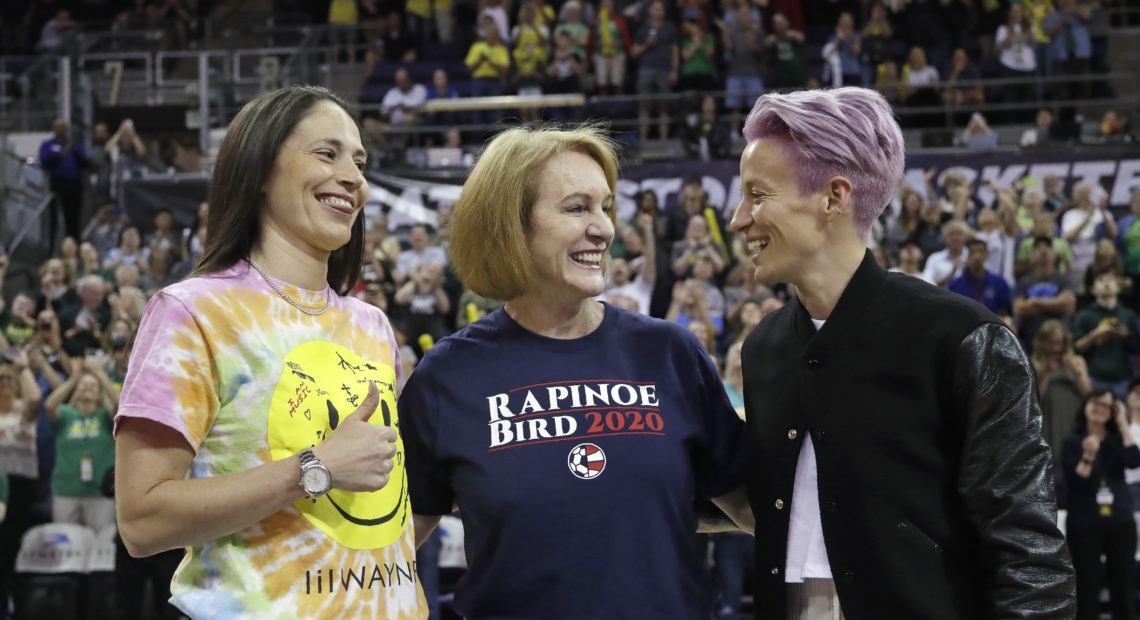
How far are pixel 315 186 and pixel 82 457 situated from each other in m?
6.97

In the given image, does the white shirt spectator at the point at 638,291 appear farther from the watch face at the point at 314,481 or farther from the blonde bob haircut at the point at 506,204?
the watch face at the point at 314,481

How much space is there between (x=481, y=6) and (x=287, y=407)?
14337 millimetres

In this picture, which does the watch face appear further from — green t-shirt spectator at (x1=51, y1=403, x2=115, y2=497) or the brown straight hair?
green t-shirt spectator at (x1=51, y1=403, x2=115, y2=497)

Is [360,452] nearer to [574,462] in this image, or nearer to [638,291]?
[574,462]

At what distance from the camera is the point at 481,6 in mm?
16234

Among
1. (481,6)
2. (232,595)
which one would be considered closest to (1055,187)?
(481,6)

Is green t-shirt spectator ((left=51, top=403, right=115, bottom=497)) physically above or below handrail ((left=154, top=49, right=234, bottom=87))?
below

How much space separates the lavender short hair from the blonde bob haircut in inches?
19.6

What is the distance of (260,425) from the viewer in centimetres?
245

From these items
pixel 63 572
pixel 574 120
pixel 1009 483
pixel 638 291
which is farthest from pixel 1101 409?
pixel 574 120

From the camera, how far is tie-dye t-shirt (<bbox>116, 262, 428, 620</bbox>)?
94.5 inches

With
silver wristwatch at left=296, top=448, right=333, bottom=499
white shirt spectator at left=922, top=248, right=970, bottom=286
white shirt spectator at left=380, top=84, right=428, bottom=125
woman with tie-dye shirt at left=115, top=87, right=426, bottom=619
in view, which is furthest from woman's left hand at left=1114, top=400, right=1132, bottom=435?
white shirt spectator at left=380, top=84, right=428, bottom=125

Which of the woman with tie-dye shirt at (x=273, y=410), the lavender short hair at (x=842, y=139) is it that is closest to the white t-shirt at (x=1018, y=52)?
the lavender short hair at (x=842, y=139)

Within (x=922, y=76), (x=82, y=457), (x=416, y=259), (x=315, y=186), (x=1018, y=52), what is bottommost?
(x=82, y=457)
